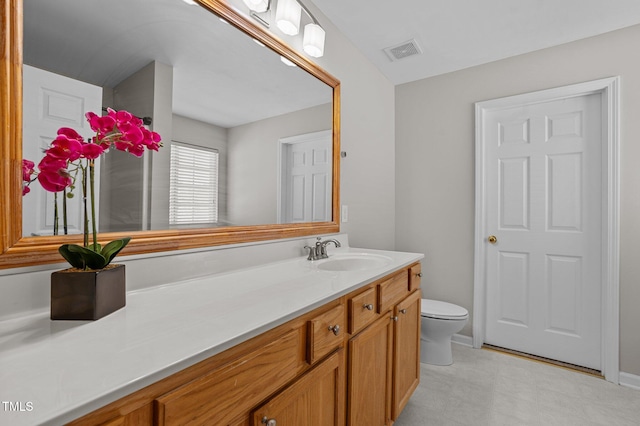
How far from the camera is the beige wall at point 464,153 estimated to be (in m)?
2.06

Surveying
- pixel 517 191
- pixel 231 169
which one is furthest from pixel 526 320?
pixel 231 169

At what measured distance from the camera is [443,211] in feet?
9.07

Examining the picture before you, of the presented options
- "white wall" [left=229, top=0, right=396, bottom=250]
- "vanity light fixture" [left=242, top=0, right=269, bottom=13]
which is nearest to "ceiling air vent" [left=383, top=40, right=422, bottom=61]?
"white wall" [left=229, top=0, right=396, bottom=250]

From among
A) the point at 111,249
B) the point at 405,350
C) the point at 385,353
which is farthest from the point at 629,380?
the point at 111,249

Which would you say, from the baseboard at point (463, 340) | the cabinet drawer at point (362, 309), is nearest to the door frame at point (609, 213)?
the baseboard at point (463, 340)

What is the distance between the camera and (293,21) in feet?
5.16

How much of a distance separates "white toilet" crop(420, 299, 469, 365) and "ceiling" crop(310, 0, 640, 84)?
201 cm

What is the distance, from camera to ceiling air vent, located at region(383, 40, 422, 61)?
230cm

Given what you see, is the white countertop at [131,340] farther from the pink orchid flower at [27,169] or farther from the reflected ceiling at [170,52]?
the reflected ceiling at [170,52]

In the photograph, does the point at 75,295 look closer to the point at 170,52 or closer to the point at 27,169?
the point at 27,169

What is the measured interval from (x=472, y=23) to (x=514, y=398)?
2445mm

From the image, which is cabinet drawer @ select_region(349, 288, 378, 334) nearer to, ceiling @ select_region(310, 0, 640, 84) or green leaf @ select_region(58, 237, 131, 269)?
green leaf @ select_region(58, 237, 131, 269)

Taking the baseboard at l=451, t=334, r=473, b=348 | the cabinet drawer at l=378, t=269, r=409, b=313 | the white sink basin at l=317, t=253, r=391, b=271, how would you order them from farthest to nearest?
the baseboard at l=451, t=334, r=473, b=348, the white sink basin at l=317, t=253, r=391, b=271, the cabinet drawer at l=378, t=269, r=409, b=313

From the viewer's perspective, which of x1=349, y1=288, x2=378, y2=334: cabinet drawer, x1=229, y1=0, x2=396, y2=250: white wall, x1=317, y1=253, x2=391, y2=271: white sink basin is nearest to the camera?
x1=349, y1=288, x2=378, y2=334: cabinet drawer
